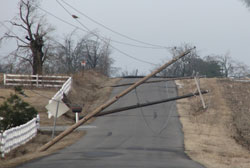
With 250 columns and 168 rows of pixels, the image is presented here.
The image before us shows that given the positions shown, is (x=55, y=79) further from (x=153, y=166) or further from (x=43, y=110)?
(x=153, y=166)

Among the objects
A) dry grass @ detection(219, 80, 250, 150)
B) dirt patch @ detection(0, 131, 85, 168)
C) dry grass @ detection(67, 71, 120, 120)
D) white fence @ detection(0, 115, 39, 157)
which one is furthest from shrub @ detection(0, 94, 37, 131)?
dry grass @ detection(219, 80, 250, 150)

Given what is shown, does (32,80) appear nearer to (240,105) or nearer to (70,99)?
(70,99)

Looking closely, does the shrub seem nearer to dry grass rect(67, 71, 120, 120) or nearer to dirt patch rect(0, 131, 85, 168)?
dirt patch rect(0, 131, 85, 168)

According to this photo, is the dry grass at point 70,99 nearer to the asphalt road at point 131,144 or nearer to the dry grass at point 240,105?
the asphalt road at point 131,144

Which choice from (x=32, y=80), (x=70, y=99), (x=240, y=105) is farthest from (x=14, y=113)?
(x=240, y=105)

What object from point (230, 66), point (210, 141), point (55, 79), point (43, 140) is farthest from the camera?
point (230, 66)

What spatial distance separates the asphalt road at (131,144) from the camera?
60.8 ft

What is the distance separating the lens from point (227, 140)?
1362 inches

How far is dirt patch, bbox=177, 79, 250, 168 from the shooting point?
24.3m

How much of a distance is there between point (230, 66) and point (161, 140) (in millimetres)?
113308

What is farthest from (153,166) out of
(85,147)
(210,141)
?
(210,141)

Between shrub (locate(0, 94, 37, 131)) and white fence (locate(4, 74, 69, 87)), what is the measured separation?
82.1 feet

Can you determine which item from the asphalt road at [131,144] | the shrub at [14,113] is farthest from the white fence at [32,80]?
the shrub at [14,113]

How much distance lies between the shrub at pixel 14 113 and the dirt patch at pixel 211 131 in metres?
10.7
